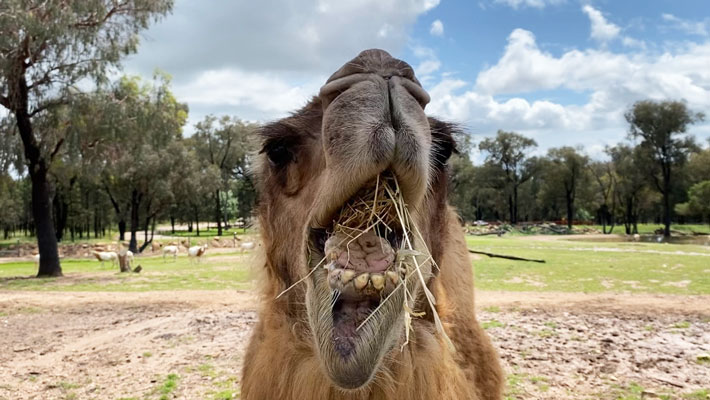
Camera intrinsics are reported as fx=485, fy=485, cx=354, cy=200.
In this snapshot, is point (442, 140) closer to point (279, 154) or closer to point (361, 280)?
point (279, 154)

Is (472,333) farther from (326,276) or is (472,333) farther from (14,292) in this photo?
(14,292)

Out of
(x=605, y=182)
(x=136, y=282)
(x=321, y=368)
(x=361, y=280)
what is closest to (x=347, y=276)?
(x=361, y=280)

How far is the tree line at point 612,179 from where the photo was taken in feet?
168

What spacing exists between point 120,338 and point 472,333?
7104 mm

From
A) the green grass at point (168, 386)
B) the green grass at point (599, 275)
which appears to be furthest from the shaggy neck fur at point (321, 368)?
the green grass at point (599, 275)

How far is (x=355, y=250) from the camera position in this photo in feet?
6.09

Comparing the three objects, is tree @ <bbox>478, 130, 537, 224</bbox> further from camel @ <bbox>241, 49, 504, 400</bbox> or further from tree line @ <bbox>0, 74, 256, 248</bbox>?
camel @ <bbox>241, 49, 504, 400</bbox>

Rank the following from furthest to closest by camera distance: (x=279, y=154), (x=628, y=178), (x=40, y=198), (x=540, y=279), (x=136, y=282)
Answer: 1. (x=628, y=178)
2. (x=40, y=198)
3. (x=136, y=282)
4. (x=540, y=279)
5. (x=279, y=154)

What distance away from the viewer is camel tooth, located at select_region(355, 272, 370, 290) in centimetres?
179

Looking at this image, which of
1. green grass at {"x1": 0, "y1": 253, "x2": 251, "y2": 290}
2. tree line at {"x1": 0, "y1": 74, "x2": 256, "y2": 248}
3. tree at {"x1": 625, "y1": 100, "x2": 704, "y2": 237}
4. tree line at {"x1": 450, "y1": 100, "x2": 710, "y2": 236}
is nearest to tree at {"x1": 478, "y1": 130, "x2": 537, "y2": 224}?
tree line at {"x1": 450, "y1": 100, "x2": 710, "y2": 236}

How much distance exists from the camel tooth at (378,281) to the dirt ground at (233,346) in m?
2.16

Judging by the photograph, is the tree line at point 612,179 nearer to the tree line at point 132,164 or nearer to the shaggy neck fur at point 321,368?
the tree line at point 132,164

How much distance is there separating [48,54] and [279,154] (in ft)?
63.1

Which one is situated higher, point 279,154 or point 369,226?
point 279,154
